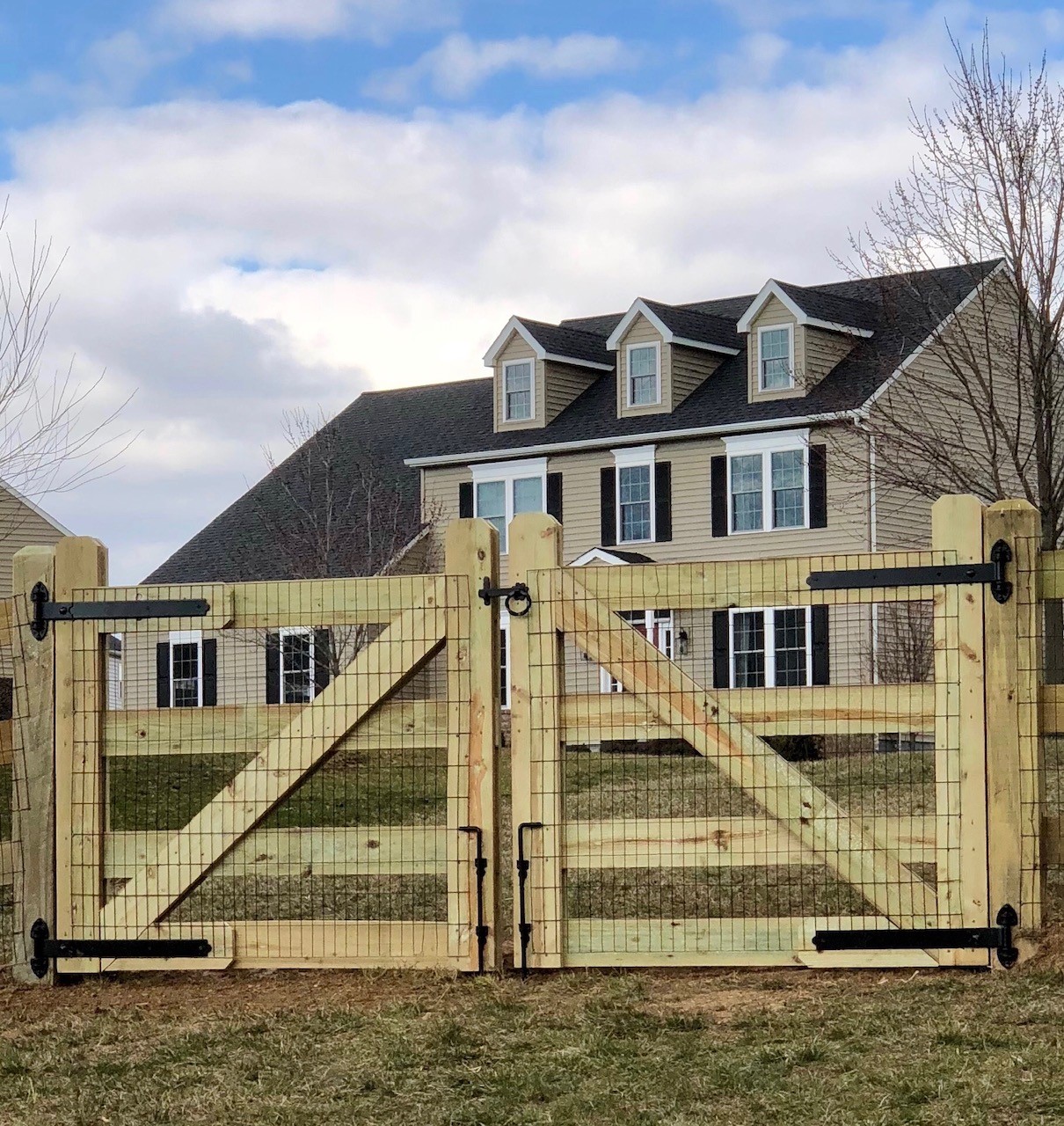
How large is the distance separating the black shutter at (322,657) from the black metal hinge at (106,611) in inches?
749

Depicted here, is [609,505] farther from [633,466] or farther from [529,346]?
[529,346]

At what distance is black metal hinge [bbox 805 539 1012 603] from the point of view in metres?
6.73

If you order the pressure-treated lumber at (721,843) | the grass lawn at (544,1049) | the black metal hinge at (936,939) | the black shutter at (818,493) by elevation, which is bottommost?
the grass lawn at (544,1049)

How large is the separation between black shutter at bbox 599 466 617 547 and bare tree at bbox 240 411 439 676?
3.72 meters

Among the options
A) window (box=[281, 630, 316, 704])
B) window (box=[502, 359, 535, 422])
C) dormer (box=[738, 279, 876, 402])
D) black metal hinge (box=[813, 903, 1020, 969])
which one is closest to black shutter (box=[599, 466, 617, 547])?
window (box=[502, 359, 535, 422])

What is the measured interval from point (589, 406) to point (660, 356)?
201 centimetres

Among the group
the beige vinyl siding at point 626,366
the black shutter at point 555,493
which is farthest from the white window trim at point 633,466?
Result: the black shutter at point 555,493

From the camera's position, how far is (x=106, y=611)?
7.17 meters

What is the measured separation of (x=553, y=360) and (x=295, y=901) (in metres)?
22.3

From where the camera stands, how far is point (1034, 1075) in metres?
4.86

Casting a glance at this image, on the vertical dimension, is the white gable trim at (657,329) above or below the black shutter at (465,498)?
above

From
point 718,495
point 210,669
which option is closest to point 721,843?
point 718,495

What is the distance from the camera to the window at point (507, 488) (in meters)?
30.8

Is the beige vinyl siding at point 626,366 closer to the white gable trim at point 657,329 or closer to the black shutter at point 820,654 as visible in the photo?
the white gable trim at point 657,329
